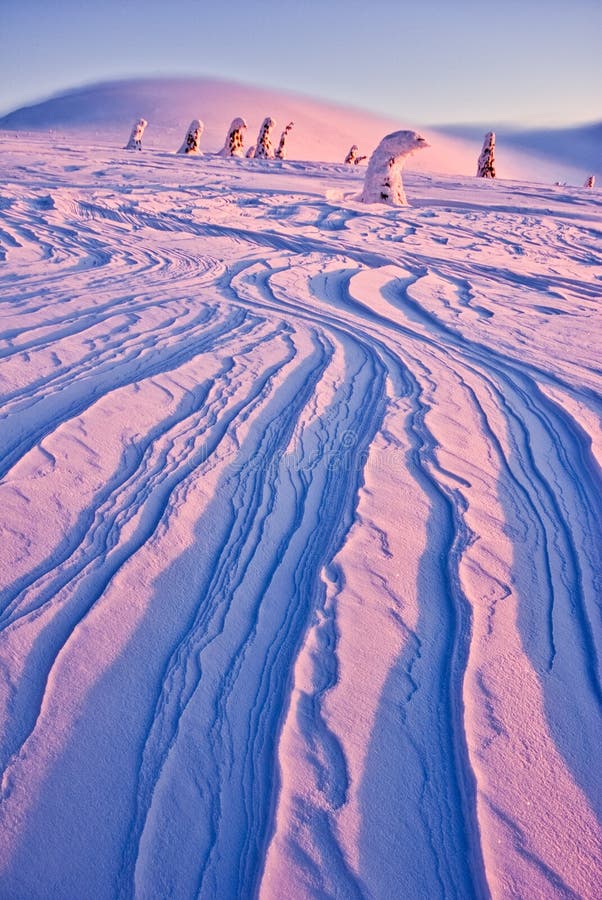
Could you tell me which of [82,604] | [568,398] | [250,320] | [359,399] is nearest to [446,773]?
[82,604]

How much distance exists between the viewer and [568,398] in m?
3.89

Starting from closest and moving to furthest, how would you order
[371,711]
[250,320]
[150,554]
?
[371,711] → [150,554] → [250,320]

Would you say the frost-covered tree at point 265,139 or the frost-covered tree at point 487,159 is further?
the frost-covered tree at point 265,139

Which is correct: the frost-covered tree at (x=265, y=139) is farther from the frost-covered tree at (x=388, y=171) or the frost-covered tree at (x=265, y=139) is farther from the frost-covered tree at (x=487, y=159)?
the frost-covered tree at (x=388, y=171)

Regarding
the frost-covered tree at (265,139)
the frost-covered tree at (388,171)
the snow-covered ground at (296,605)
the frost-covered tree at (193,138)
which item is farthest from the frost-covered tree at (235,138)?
the snow-covered ground at (296,605)

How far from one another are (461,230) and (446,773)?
371 inches

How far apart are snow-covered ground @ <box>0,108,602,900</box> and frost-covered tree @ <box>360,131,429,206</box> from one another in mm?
8175

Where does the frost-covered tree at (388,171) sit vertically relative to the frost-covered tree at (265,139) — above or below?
below

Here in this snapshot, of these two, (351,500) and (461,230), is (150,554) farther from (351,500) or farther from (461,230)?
(461,230)

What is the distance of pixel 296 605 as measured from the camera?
7.13 ft

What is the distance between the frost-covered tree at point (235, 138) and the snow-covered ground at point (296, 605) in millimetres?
19212

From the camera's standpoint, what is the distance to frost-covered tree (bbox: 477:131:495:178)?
21.2 metres

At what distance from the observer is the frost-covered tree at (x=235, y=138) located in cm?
2219

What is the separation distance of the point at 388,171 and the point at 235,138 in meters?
11.8
